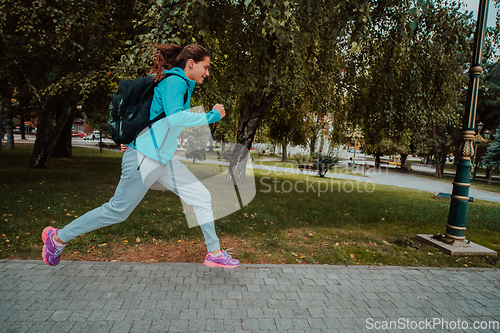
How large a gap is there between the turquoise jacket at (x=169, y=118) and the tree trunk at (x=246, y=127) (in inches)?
327

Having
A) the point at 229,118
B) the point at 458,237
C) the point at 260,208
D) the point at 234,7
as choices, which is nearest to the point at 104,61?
the point at 234,7

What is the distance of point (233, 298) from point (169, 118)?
1.86 metres

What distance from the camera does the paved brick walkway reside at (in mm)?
2721

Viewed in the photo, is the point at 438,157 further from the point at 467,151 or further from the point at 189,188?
the point at 189,188

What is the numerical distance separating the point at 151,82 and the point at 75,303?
6.97 ft

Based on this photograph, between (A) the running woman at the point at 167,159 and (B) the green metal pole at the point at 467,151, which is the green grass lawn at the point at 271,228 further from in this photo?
(A) the running woman at the point at 167,159

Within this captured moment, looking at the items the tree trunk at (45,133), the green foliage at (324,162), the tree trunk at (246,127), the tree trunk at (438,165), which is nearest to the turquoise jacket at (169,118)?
the tree trunk at (246,127)

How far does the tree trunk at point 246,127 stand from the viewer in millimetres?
11273

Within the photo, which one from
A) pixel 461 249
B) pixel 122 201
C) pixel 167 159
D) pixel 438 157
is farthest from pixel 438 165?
pixel 122 201

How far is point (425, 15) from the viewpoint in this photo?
7.14 meters

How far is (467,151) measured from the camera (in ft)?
17.7

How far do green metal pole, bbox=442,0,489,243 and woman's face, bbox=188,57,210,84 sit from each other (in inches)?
184

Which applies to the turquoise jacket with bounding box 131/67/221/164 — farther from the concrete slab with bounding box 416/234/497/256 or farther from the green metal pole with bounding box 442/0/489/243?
the green metal pole with bounding box 442/0/489/243

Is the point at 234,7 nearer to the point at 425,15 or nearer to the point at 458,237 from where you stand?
the point at 425,15
